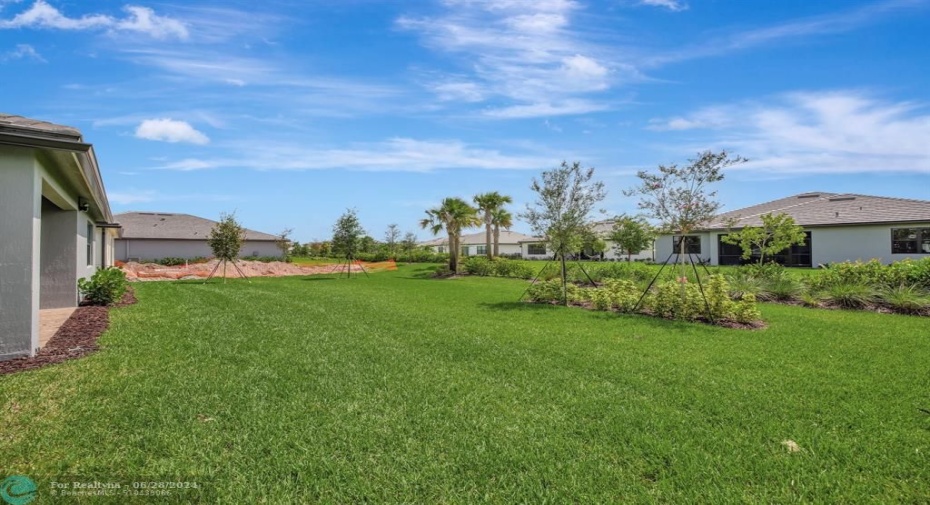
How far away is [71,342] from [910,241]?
32.4m

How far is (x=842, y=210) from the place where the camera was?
28.1 meters

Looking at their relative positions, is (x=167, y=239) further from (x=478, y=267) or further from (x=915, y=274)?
(x=915, y=274)

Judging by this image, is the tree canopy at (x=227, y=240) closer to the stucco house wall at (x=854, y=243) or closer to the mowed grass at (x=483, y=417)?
the mowed grass at (x=483, y=417)

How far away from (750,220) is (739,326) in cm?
2542

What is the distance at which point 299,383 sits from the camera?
17.3 ft

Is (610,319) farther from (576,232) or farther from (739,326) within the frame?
(576,232)

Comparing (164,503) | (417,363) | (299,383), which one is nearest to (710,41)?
(417,363)

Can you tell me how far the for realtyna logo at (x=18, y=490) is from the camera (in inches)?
115

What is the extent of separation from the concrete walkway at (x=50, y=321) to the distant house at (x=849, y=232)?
68.6ft

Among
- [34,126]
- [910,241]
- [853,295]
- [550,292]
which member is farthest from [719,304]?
[910,241]

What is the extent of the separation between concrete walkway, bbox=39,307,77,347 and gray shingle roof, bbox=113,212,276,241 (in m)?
28.9

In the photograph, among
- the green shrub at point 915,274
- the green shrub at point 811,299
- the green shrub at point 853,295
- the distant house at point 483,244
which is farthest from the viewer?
the distant house at point 483,244

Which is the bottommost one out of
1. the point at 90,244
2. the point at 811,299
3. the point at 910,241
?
the point at 811,299

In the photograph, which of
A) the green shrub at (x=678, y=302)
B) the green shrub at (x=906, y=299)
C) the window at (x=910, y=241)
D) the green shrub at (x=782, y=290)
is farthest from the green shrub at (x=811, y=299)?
the window at (x=910, y=241)
